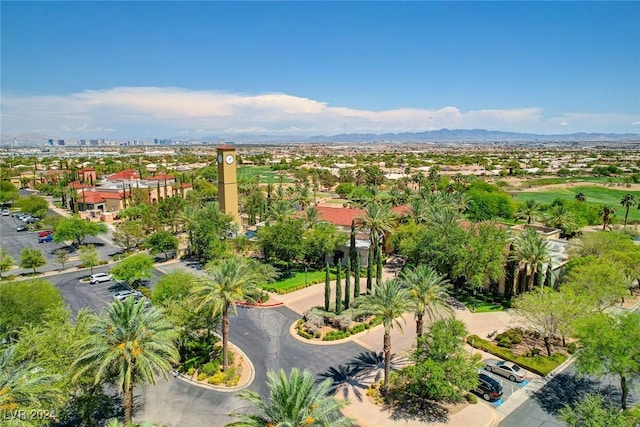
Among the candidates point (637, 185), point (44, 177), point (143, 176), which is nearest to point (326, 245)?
point (143, 176)

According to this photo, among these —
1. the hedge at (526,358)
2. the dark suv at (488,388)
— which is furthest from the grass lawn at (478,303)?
the dark suv at (488,388)

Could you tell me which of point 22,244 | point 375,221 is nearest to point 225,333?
point 375,221

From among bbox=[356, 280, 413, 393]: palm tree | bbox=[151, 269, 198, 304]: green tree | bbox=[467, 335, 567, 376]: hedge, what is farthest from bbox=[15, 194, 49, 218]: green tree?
bbox=[467, 335, 567, 376]: hedge

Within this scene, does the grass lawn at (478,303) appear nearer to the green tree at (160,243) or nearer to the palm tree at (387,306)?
the palm tree at (387,306)

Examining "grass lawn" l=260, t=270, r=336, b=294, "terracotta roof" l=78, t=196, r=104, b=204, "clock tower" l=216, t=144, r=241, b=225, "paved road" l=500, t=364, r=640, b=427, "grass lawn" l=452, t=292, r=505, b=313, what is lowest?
"grass lawn" l=260, t=270, r=336, b=294

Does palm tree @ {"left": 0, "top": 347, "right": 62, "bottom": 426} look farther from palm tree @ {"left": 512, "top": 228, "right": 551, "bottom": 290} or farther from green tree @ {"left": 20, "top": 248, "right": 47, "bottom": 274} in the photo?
palm tree @ {"left": 512, "top": 228, "right": 551, "bottom": 290}

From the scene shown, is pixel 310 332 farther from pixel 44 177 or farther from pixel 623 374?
pixel 44 177

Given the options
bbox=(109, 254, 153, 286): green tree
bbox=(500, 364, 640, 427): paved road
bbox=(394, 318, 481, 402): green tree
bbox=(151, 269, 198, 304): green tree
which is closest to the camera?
bbox=(394, 318, 481, 402): green tree
